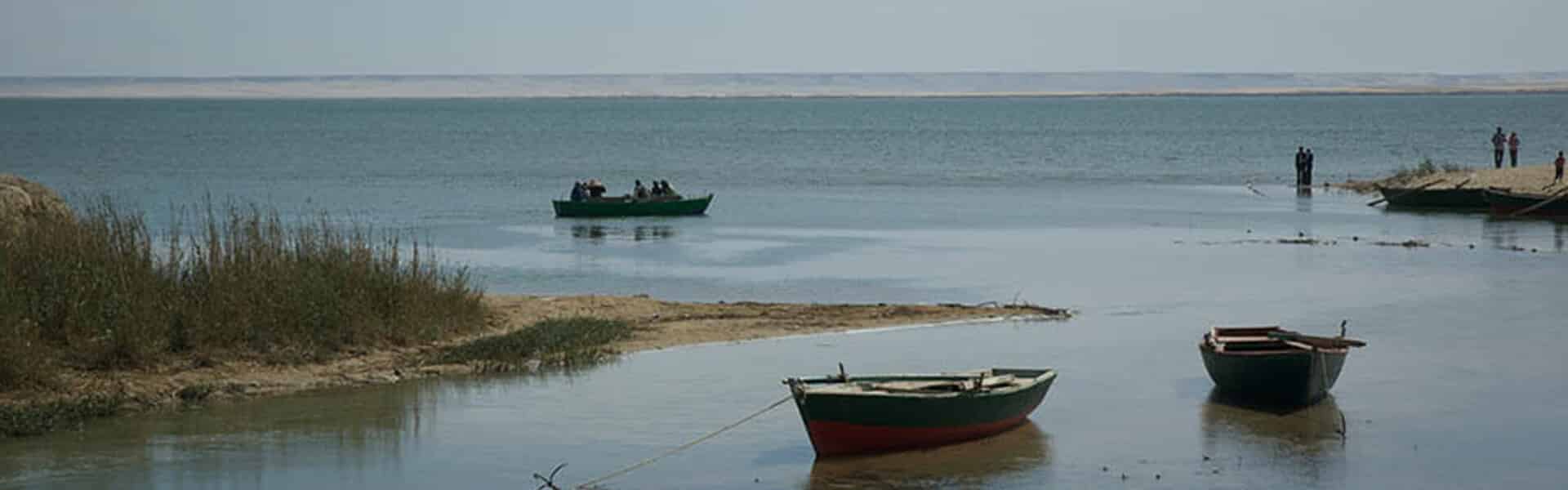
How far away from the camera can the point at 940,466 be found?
1686 cm

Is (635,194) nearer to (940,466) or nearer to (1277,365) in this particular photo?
(1277,365)

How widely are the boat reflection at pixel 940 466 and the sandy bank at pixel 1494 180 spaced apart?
104 ft

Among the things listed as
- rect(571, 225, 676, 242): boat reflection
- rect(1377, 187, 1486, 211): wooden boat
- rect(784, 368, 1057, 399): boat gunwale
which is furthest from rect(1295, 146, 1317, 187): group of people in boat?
rect(784, 368, 1057, 399): boat gunwale

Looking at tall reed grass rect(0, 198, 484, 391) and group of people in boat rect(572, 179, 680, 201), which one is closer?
tall reed grass rect(0, 198, 484, 391)

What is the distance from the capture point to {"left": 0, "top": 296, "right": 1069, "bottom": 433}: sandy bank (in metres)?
19.2

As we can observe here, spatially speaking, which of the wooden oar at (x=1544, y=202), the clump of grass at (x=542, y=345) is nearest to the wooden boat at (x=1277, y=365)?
the clump of grass at (x=542, y=345)

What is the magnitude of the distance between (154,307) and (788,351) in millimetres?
6675

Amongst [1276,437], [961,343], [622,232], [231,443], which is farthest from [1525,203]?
[231,443]

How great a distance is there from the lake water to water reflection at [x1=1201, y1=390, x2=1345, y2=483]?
0.05m

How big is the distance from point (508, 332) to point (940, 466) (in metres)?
7.84

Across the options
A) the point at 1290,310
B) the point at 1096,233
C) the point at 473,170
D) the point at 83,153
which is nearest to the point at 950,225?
the point at 1096,233

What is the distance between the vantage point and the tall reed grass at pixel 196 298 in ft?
64.3

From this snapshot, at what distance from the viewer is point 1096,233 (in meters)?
42.5

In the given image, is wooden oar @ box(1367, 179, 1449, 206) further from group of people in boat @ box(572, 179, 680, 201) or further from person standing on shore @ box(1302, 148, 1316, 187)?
group of people in boat @ box(572, 179, 680, 201)
